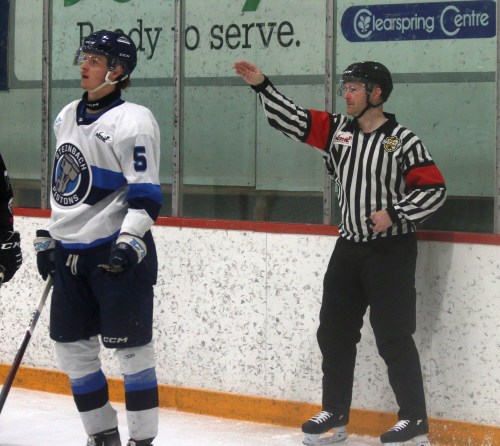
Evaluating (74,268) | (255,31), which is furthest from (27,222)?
(74,268)

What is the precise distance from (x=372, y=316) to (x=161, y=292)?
1.14 meters

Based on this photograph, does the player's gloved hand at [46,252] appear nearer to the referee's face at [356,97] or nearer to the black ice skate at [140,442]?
the black ice skate at [140,442]

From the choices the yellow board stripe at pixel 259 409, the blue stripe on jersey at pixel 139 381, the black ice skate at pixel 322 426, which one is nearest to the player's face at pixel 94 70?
the blue stripe on jersey at pixel 139 381

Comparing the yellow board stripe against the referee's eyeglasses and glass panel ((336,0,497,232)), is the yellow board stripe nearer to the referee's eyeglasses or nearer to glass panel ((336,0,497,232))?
glass panel ((336,0,497,232))

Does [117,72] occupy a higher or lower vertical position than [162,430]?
higher

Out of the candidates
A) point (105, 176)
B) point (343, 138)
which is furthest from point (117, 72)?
point (343, 138)

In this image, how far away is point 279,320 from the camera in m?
4.81

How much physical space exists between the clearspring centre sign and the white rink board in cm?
79

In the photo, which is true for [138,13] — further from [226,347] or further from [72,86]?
[226,347]

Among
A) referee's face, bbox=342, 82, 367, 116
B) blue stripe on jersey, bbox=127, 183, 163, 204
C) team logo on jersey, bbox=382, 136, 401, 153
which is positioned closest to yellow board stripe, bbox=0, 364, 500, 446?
team logo on jersey, bbox=382, 136, 401, 153

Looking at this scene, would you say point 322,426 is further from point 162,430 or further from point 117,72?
point 117,72

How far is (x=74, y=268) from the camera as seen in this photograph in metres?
3.85

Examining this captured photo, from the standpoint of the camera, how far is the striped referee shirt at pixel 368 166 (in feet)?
13.8

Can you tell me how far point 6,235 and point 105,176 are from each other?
0.34m
